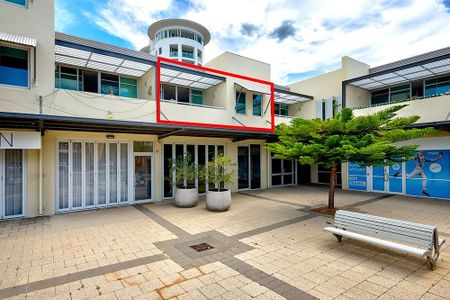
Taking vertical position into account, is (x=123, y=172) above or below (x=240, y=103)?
below

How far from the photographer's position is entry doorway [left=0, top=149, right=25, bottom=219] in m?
8.38

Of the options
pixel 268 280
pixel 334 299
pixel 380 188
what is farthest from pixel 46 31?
pixel 380 188

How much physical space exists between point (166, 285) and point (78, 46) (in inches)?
353

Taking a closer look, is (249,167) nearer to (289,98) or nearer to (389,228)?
(289,98)

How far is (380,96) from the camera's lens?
16.1m

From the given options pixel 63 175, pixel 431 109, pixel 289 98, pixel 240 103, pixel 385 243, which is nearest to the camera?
pixel 385 243

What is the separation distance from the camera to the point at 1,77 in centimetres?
822

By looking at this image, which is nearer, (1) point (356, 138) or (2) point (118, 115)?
(1) point (356, 138)

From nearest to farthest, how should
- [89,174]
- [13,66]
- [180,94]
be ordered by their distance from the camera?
[13,66] → [89,174] → [180,94]

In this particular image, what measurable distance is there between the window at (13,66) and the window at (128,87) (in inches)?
162

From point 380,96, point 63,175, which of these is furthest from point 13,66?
point 380,96

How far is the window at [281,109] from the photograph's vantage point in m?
19.1

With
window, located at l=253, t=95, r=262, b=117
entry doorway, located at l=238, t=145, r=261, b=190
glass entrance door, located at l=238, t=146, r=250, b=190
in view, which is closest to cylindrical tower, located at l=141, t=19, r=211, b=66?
window, located at l=253, t=95, r=262, b=117

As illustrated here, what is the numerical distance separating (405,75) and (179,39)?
148 ft
